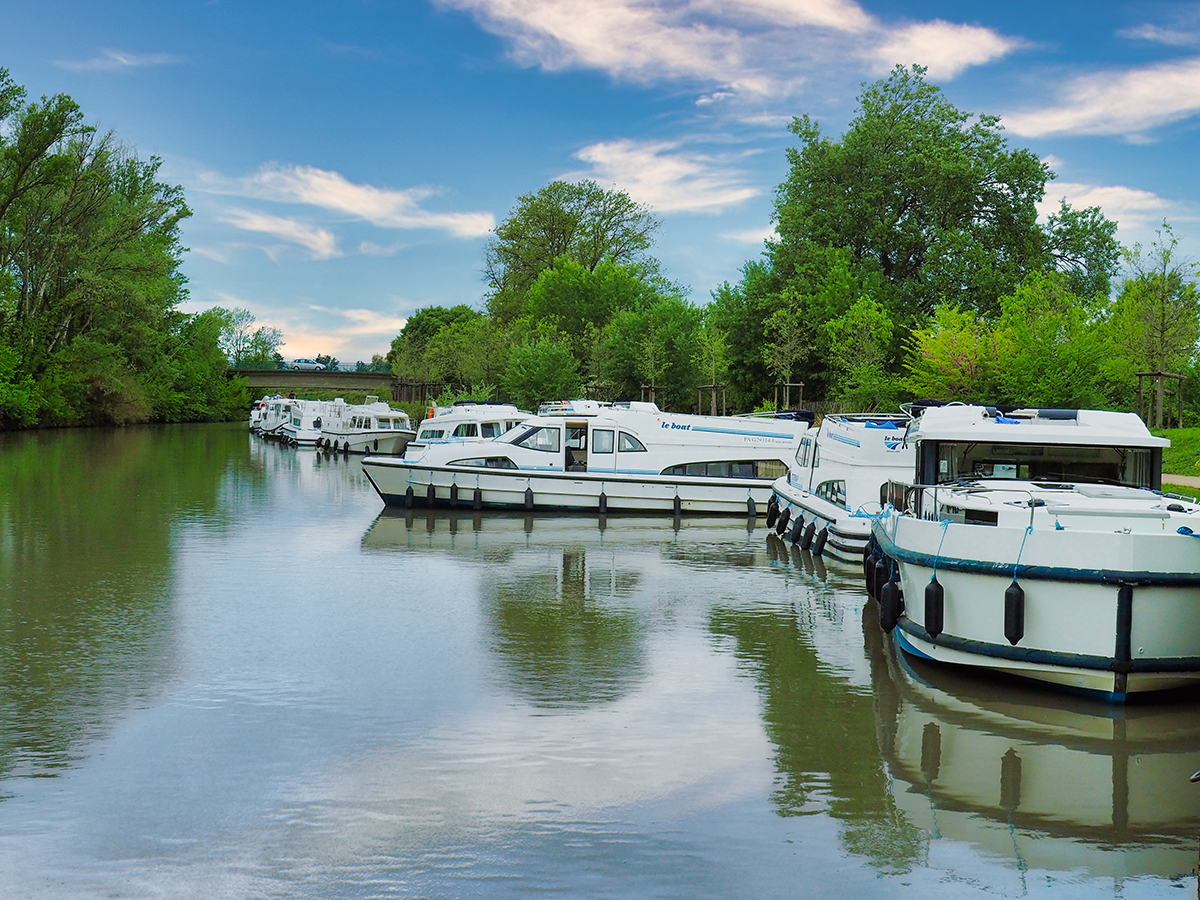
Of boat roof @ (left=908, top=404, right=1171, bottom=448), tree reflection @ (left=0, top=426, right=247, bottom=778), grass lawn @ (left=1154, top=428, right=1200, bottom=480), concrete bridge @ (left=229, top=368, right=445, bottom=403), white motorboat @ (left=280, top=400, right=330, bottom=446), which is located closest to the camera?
tree reflection @ (left=0, top=426, right=247, bottom=778)

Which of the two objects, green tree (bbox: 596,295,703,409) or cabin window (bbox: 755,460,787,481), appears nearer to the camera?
cabin window (bbox: 755,460,787,481)

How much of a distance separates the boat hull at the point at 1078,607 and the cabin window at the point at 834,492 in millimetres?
8741

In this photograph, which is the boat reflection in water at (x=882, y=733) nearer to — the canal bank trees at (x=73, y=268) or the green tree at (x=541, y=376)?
the green tree at (x=541, y=376)

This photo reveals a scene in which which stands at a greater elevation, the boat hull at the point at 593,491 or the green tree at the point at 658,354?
the green tree at the point at 658,354

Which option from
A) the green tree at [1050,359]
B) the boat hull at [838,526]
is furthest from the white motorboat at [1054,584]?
the green tree at [1050,359]

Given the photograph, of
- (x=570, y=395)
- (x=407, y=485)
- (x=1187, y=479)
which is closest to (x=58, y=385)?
(x=570, y=395)

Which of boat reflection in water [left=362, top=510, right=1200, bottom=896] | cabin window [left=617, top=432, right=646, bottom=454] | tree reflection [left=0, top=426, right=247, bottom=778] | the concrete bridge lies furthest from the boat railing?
the concrete bridge

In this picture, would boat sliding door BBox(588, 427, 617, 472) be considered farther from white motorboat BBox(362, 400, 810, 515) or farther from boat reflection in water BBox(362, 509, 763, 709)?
boat reflection in water BBox(362, 509, 763, 709)

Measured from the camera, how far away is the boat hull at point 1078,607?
8.79 metres

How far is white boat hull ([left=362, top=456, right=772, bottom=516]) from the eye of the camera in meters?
24.8

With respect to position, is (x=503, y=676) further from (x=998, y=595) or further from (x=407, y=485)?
(x=407, y=485)

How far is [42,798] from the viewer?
6867 mm

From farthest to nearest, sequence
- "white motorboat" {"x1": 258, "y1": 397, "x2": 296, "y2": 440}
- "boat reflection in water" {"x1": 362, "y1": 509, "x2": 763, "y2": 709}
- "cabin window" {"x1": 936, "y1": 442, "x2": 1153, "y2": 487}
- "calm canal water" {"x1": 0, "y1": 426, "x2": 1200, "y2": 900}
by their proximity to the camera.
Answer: "white motorboat" {"x1": 258, "y1": 397, "x2": 296, "y2": 440} < "cabin window" {"x1": 936, "y1": 442, "x2": 1153, "y2": 487} < "boat reflection in water" {"x1": 362, "y1": 509, "x2": 763, "y2": 709} < "calm canal water" {"x1": 0, "y1": 426, "x2": 1200, "y2": 900}

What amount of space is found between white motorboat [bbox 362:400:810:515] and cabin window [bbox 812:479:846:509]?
187 inches
